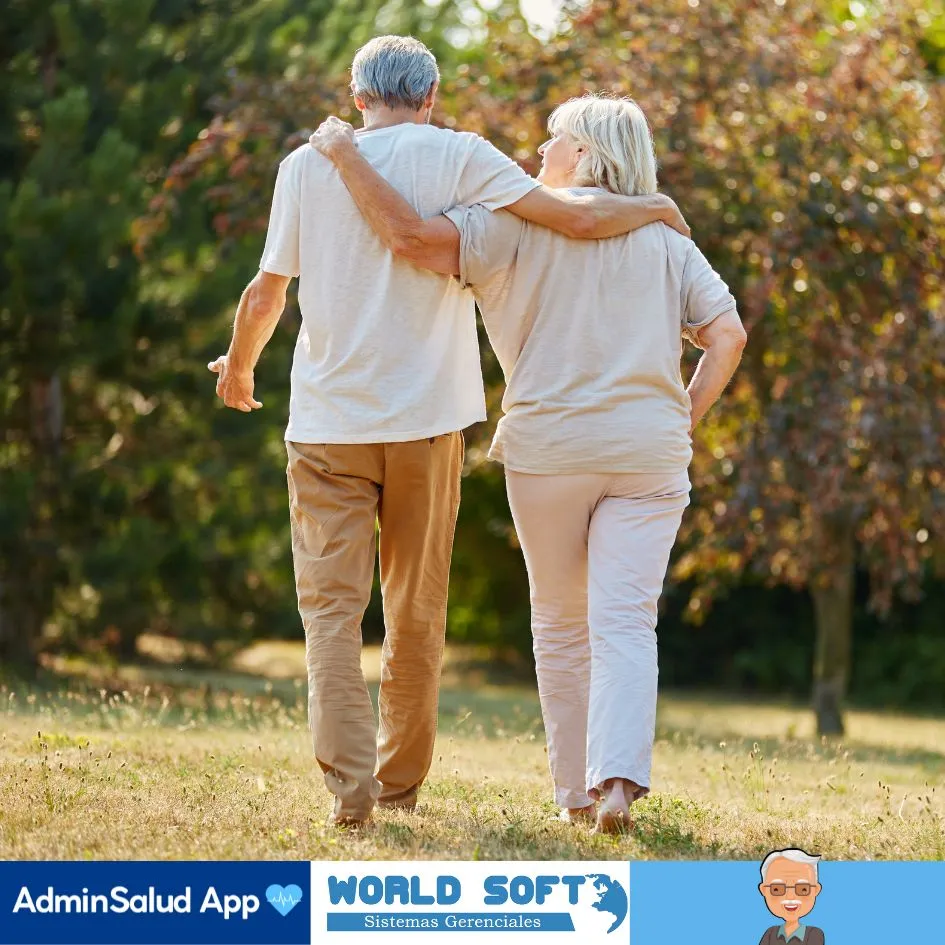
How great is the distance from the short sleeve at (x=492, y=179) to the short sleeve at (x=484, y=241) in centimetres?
3

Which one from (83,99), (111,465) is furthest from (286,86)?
(111,465)

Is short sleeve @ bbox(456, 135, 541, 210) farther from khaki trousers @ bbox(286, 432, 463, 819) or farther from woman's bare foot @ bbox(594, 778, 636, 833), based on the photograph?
woman's bare foot @ bbox(594, 778, 636, 833)

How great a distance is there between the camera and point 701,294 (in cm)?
366

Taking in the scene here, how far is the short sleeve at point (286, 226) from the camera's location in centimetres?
355

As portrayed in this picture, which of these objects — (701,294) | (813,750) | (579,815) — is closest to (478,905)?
(579,815)

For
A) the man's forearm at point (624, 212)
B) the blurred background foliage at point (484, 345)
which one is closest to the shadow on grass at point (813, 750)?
the blurred background foliage at point (484, 345)

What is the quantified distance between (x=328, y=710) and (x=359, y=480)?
1.80 ft

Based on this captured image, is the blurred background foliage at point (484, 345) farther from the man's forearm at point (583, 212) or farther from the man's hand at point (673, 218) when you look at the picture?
the man's forearm at point (583, 212)

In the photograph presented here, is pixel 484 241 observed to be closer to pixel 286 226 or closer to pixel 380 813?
pixel 286 226

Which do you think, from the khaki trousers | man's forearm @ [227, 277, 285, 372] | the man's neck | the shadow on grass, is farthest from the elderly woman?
the shadow on grass

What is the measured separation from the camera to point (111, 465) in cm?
977

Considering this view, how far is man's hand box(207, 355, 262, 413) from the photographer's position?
12.4 ft

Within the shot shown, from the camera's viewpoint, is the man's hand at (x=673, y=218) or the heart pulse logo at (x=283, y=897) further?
the man's hand at (x=673, y=218)

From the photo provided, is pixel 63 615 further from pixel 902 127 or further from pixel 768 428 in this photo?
pixel 902 127
